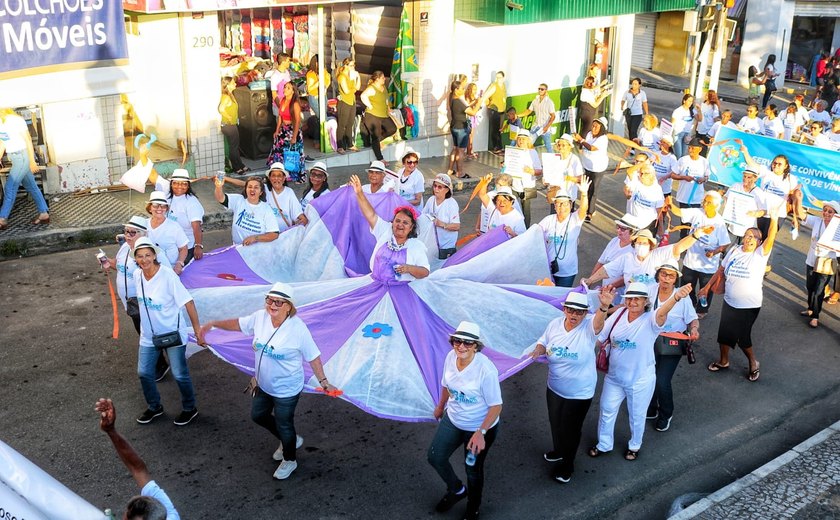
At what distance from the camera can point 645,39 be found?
3206 cm

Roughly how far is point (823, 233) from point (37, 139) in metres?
11.2

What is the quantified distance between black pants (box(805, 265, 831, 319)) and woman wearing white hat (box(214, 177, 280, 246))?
619cm

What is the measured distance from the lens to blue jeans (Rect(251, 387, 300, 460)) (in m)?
6.95

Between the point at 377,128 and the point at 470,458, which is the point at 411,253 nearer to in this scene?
the point at 470,458

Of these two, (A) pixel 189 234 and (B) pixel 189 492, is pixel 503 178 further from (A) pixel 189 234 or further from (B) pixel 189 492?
(B) pixel 189 492

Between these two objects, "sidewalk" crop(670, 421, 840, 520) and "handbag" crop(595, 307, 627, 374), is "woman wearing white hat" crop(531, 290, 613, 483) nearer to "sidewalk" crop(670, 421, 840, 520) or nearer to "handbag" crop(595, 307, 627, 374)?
"handbag" crop(595, 307, 627, 374)

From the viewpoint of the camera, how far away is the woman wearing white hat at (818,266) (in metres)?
10.4

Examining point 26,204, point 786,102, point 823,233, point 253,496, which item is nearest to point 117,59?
point 26,204

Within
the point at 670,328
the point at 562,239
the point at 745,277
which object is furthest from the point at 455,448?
the point at 745,277


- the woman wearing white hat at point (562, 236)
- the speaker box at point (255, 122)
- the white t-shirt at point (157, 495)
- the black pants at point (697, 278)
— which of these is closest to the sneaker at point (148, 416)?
the white t-shirt at point (157, 495)

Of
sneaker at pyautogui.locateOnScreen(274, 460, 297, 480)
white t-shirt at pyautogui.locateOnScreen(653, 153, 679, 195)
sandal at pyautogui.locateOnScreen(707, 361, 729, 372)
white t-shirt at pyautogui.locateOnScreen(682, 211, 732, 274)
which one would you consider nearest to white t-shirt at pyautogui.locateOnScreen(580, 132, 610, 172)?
white t-shirt at pyautogui.locateOnScreen(653, 153, 679, 195)

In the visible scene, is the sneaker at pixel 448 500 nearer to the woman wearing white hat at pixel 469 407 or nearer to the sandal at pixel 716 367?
the woman wearing white hat at pixel 469 407

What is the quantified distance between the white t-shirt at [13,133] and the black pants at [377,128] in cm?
604

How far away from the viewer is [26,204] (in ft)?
43.9
